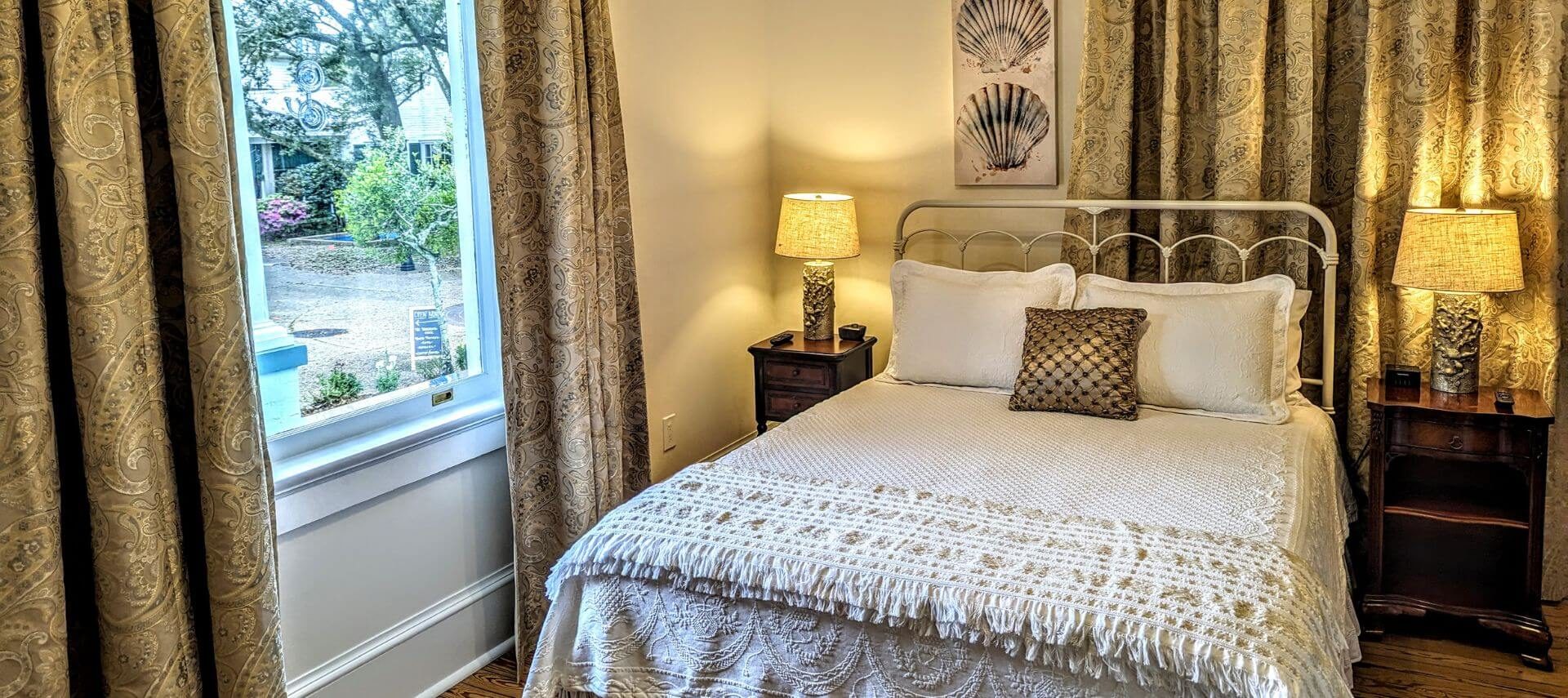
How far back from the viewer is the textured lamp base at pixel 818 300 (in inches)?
148

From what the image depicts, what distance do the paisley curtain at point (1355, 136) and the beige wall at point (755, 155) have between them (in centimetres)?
27

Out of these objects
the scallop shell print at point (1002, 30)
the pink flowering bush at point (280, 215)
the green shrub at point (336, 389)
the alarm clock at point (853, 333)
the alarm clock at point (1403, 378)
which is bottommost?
the alarm clock at point (1403, 378)

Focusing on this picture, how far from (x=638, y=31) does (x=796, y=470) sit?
1527 mm

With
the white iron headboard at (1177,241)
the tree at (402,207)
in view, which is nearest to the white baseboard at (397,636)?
the tree at (402,207)

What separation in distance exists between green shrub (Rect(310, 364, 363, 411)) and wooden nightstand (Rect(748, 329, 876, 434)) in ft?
4.89

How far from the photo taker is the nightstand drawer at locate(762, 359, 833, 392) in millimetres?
3606

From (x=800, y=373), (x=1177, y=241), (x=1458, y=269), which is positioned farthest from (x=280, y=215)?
(x=1458, y=269)

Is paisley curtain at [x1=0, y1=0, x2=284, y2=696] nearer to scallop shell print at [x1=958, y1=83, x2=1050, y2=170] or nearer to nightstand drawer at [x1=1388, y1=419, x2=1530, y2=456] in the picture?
scallop shell print at [x1=958, y1=83, x2=1050, y2=170]

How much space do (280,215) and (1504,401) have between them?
115 inches

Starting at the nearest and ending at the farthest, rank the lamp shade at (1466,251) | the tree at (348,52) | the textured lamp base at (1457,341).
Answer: the tree at (348,52), the lamp shade at (1466,251), the textured lamp base at (1457,341)

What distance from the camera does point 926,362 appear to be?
3.33 metres

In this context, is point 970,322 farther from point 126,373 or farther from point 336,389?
point 126,373

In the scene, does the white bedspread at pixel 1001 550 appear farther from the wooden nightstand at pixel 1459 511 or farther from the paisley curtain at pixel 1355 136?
the paisley curtain at pixel 1355 136

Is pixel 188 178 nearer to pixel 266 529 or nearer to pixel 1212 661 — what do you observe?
pixel 266 529
